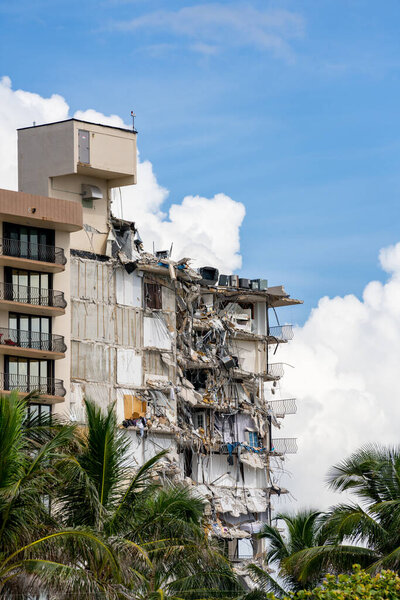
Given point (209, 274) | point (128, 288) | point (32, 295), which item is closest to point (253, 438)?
point (209, 274)

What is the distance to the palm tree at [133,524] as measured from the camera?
3597cm

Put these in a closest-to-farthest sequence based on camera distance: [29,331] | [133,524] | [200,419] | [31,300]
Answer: [133,524] → [29,331] → [31,300] → [200,419]

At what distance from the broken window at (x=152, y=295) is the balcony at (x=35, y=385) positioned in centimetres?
893

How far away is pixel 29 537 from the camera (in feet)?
113

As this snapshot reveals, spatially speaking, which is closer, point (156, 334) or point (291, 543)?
point (291, 543)

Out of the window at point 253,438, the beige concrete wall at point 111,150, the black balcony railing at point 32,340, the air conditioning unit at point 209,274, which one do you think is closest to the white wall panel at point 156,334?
the air conditioning unit at point 209,274

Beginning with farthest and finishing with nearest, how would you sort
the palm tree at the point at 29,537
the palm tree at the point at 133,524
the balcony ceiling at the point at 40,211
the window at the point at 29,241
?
1. the window at the point at 29,241
2. the balcony ceiling at the point at 40,211
3. the palm tree at the point at 133,524
4. the palm tree at the point at 29,537

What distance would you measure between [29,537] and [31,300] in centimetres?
2824

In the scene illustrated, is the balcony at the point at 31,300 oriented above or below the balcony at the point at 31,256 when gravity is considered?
below

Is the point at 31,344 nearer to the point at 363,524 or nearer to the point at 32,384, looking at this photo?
the point at 32,384

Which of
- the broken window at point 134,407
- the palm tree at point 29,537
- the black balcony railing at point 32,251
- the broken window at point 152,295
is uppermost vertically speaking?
the black balcony railing at point 32,251

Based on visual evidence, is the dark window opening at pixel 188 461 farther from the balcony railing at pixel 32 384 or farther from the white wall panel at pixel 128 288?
the balcony railing at pixel 32 384

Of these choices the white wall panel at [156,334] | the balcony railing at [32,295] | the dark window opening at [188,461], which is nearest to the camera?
the balcony railing at [32,295]

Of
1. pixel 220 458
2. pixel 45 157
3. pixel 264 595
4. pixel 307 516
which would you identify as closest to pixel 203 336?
pixel 220 458
